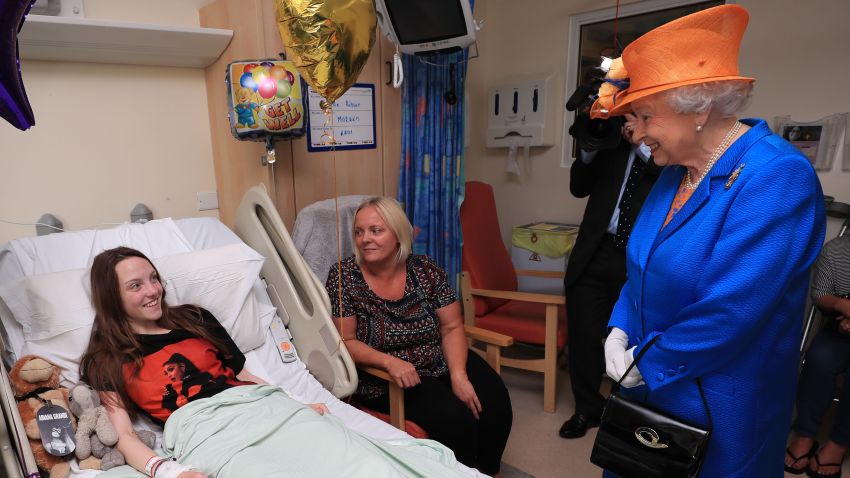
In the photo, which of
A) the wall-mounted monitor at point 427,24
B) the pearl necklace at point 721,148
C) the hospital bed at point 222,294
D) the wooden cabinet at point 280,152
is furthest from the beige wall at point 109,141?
the pearl necklace at point 721,148

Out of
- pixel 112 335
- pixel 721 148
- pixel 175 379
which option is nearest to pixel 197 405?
pixel 175 379

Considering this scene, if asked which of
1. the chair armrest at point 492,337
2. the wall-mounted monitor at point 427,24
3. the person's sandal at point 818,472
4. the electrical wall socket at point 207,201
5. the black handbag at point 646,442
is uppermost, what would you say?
the wall-mounted monitor at point 427,24

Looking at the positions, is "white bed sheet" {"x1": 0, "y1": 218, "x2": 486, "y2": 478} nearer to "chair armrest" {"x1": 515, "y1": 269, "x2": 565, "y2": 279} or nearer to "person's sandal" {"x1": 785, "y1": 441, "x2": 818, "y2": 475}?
"chair armrest" {"x1": 515, "y1": 269, "x2": 565, "y2": 279}

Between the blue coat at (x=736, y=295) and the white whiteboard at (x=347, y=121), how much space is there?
4.99 ft

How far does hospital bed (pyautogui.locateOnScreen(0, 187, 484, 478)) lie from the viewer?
156 cm

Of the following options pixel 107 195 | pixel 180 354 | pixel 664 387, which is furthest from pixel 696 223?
pixel 107 195

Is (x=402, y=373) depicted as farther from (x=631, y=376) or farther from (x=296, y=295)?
(x=631, y=376)

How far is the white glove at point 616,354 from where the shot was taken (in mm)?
1327

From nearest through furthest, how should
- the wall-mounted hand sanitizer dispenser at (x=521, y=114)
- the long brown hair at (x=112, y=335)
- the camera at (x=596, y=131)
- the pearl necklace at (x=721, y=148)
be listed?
the pearl necklace at (x=721, y=148) < the long brown hair at (x=112, y=335) < the camera at (x=596, y=131) < the wall-mounted hand sanitizer dispenser at (x=521, y=114)

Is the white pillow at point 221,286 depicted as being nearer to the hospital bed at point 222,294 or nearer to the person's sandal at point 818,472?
the hospital bed at point 222,294

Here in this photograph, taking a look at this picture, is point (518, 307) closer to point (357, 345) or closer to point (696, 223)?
point (357, 345)

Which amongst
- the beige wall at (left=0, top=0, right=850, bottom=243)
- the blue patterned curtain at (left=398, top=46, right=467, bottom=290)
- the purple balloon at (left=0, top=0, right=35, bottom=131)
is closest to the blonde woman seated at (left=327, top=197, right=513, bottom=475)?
the blue patterned curtain at (left=398, top=46, right=467, bottom=290)

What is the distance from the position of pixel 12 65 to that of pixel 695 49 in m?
1.21

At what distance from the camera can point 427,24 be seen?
2.27 meters
